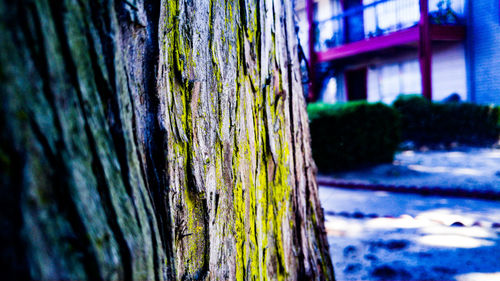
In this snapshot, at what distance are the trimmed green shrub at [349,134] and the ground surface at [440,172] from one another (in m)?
0.30

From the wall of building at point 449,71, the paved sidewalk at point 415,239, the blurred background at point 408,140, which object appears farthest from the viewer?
the wall of building at point 449,71

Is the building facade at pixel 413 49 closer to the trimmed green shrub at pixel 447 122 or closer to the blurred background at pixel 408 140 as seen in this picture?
the blurred background at pixel 408 140

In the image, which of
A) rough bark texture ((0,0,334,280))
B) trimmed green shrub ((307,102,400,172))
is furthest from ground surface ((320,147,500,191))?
rough bark texture ((0,0,334,280))

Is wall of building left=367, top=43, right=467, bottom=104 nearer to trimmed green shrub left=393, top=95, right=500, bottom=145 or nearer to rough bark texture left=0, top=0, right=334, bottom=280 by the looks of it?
trimmed green shrub left=393, top=95, right=500, bottom=145

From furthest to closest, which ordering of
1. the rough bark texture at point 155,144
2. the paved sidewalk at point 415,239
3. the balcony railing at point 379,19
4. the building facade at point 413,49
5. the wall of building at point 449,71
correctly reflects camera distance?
the wall of building at point 449,71 < the balcony railing at point 379,19 < the building facade at point 413,49 < the paved sidewalk at point 415,239 < the rough bark texture at point 155,144

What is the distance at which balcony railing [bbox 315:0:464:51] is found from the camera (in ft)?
44.6

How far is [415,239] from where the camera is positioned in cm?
333

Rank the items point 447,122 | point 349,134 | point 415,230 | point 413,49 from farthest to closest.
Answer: point 413,49 → point 447,122 → point 349,134 → point 415,230

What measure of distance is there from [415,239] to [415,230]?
309 millimetres

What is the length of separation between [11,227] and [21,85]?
0.22m

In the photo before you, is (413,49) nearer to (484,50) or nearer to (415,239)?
(484,50)

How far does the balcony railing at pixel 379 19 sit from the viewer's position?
13.6 m

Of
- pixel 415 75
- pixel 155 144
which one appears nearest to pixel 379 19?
pixel 415 75

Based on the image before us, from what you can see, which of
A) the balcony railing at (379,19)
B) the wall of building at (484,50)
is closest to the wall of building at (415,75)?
the wall of building at (484,50)
